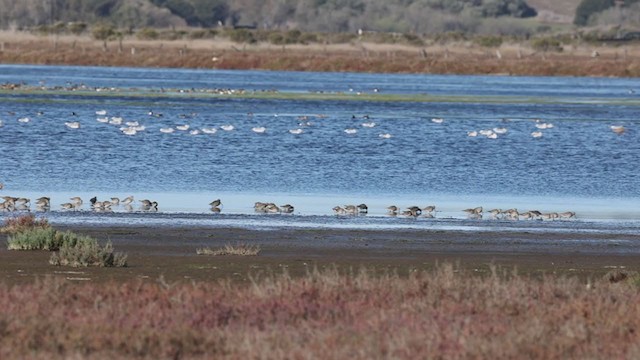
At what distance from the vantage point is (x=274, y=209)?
76.6 feet

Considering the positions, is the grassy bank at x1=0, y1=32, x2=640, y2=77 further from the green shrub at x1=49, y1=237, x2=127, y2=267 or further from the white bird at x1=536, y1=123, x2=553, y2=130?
the green shrub at x1=49, y1=237, x2=127, y2=267

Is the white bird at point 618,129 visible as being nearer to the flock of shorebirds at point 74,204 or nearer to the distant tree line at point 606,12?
the flock of shorebirds at point 74,204

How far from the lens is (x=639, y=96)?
70.6 m

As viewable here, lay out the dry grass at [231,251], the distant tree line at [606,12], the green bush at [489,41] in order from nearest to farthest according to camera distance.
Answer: the dry grass at [231,251], the green bush at [489,41], the distant tree line at [606,12]

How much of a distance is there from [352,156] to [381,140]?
4981mm

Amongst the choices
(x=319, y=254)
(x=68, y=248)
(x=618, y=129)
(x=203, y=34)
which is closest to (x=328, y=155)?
(x=618, y=129)

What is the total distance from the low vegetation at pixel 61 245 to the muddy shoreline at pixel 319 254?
0.19 metres

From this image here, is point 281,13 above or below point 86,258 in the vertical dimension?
above

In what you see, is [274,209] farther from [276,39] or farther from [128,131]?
[276,39]

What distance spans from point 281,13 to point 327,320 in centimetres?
17433

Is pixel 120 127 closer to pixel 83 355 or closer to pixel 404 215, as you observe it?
pixel 404 215

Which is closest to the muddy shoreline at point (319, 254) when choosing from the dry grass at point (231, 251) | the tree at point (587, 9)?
the dry grass at point (231, 251)

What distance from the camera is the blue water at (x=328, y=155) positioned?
88.8 feet

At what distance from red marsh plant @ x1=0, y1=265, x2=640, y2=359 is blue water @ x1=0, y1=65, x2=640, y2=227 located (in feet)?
32.3
